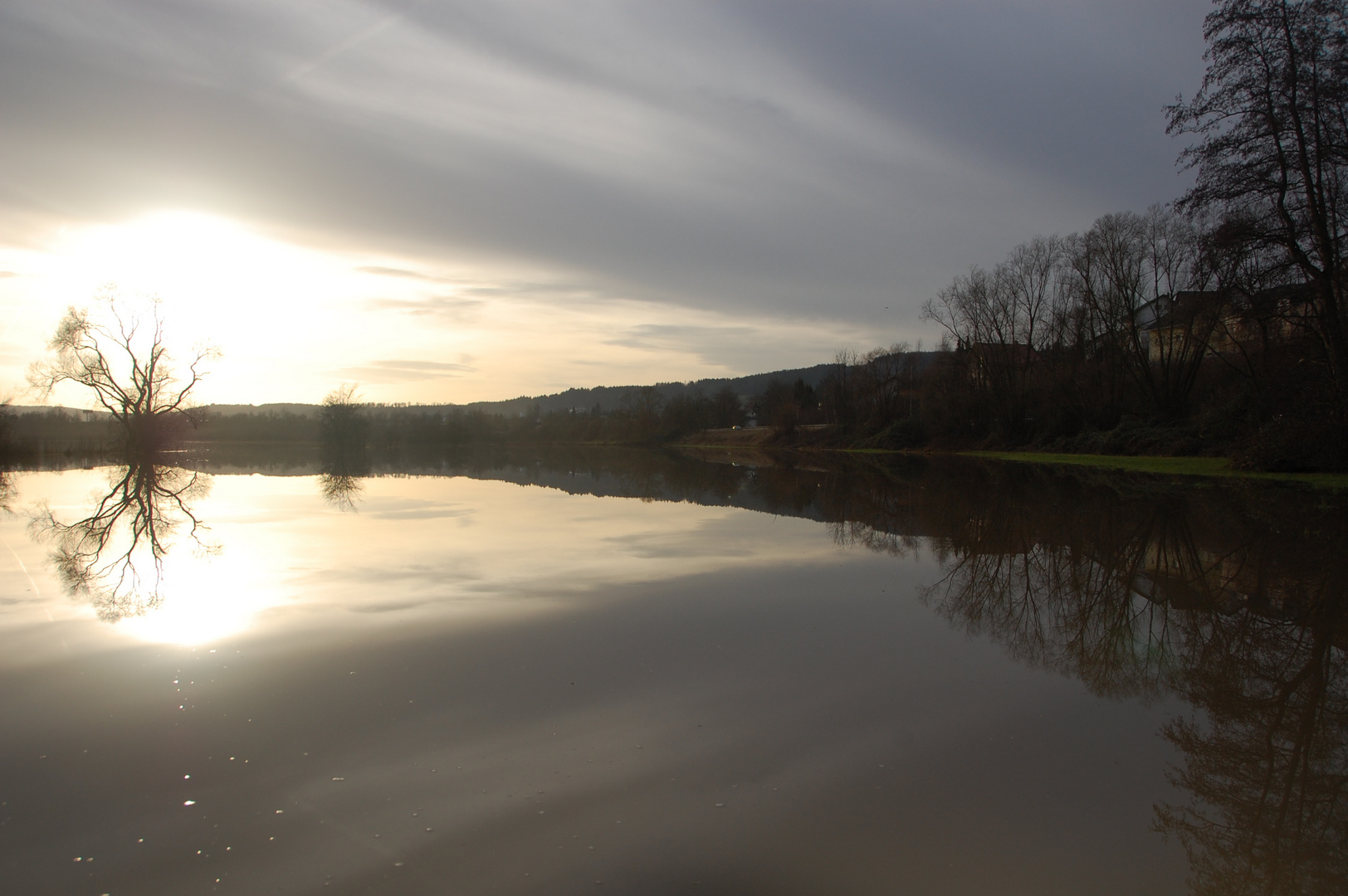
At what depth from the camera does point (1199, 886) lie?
126 inches

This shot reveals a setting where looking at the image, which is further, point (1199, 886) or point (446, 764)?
point (446, 764)

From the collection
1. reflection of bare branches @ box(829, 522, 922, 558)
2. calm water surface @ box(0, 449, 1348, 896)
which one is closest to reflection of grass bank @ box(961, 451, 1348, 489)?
calm water surface @ box(0, 449, 1348, 896)

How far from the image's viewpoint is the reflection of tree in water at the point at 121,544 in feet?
27.7

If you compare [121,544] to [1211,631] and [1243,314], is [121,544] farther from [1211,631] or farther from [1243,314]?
[1243,314]

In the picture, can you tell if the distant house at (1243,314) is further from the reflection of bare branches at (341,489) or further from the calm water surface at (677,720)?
the reflection of bare branches at (341,489)

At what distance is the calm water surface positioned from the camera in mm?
3307

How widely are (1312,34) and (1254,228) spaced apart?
5123 mm

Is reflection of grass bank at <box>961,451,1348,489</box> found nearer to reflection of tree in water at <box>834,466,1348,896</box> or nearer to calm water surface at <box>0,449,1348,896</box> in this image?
reflection of tree in water at <box>834,466,1348,896</box>

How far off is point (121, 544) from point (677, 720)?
1130cm

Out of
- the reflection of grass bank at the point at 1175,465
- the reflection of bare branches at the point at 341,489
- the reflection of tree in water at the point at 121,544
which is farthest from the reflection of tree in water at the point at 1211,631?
the reflection of bare branches at the point at 341,489

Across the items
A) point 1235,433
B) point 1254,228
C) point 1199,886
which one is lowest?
point 1199,886

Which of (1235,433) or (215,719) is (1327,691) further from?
(1235,433)

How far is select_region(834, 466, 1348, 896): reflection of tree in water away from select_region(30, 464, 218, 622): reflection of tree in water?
8.94 metres

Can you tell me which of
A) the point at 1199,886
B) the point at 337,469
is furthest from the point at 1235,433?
the point at 337,469
